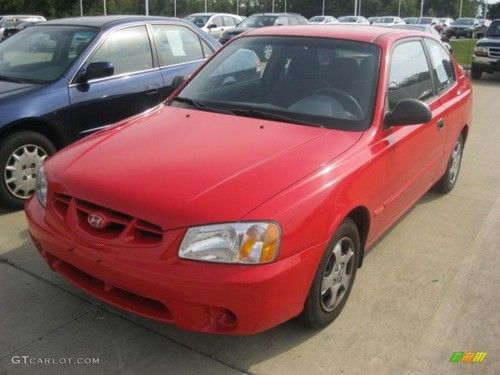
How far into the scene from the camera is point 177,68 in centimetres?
613

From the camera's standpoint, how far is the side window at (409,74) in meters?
3.78

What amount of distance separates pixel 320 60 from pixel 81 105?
2444 millimetres

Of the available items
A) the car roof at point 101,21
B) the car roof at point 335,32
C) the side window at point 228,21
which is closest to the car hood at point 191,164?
the car roof at point 335,32

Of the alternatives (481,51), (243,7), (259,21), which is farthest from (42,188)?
(243,7)

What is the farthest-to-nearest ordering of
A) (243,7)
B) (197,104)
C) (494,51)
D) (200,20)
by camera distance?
(243,7) → (200,20) → (494,51) → (197,104)

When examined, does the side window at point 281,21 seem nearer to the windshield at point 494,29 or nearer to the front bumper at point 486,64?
the windshield at point 494,29

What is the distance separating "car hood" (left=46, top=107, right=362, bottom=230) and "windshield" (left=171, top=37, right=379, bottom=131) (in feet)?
0.53

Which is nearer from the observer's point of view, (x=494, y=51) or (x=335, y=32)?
(x=335, y=32)

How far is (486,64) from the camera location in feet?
50.9

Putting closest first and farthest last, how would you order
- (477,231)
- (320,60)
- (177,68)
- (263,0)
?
(320,60) → (477,231) → (177,68) → (263,0)

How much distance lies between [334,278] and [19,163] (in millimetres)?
3059

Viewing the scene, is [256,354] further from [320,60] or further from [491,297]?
[320,60]

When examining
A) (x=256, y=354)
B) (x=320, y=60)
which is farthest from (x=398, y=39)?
(x=256, y=354)

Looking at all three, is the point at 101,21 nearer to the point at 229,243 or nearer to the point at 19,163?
the point at 19,163
